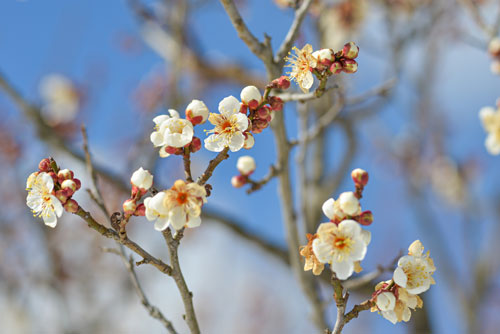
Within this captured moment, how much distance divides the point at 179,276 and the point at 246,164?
579 millimetres

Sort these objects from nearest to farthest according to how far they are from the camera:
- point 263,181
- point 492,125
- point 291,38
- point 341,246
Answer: point 341,246
point 291,38
point 263,181
point 492,125

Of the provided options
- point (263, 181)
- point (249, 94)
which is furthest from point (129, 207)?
point (263, 181)

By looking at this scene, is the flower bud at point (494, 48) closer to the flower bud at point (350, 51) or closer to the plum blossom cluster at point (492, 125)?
the plum blossom cluster at point (492, 125)

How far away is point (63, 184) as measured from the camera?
90cm

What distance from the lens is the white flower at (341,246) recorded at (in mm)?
809

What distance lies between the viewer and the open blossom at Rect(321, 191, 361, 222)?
0.84 metres

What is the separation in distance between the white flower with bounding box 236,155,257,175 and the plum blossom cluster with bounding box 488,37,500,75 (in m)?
1.11

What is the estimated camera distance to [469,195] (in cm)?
419

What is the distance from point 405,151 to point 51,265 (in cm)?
357

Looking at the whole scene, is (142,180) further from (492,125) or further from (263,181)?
(492,125)

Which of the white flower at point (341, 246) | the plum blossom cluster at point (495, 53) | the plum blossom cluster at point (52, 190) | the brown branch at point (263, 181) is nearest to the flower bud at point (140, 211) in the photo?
the plum blossom cluster at point (52, 190)

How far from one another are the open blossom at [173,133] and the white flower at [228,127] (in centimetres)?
5

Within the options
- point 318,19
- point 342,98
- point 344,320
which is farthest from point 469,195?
point 344,320

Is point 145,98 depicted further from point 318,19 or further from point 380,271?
point 380,271
